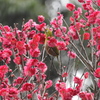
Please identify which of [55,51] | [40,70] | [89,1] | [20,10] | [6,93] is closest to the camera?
[6,93]

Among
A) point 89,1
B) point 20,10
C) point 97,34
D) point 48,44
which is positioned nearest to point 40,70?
point 48,44

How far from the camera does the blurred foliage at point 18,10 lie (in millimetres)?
3774

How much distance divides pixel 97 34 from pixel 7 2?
2537mm

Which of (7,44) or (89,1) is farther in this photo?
(89,1)

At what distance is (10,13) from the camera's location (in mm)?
3850

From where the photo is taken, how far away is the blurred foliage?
12.4ft

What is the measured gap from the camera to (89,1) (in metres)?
2.04

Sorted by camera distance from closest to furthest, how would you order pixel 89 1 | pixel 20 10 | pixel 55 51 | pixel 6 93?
pixel 6 93 → pixel 55 51 → pixel 89 1 → pixel 20 10

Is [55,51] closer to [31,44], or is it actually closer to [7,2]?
[31,44]

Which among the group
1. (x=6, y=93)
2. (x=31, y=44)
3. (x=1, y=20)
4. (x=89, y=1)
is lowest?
(x=6, y=93)

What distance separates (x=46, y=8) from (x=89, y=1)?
6.62 ft

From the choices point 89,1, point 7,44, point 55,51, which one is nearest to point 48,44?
point 55,51

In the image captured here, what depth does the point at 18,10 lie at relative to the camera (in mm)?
3828

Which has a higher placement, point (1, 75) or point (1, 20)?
point (1, 20)
